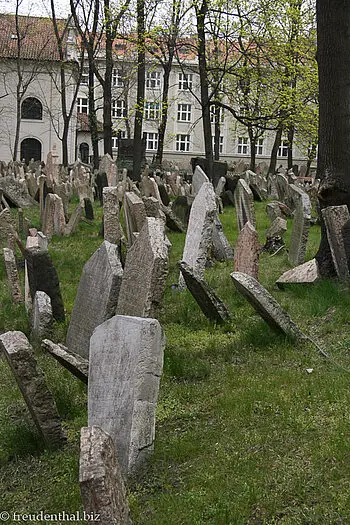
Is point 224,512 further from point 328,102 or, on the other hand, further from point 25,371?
point 328,102

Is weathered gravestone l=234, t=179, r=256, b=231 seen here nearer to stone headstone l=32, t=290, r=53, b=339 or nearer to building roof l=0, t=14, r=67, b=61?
stone headstone l=32, t=290, r=53, b=339

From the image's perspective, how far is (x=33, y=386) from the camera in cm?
437

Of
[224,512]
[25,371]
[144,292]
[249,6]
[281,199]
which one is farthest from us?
[249,6]

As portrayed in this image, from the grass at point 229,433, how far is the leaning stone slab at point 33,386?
0.13 m

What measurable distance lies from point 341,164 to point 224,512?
5.71 meters

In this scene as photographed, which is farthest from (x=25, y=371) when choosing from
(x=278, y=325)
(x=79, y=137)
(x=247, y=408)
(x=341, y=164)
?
(x=79, y=137)

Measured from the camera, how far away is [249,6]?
23.2 m

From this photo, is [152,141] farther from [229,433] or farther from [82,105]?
[229,433]

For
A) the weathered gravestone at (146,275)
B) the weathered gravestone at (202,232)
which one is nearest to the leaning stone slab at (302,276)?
the weathered gravestone at (202,232)

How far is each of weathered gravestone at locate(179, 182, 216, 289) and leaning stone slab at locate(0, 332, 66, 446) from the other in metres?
3.67

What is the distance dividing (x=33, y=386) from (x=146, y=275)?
1227 millimetres

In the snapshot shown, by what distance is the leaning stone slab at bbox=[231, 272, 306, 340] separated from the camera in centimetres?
573

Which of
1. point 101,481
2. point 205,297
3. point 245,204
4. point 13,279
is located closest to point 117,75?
point 245,204

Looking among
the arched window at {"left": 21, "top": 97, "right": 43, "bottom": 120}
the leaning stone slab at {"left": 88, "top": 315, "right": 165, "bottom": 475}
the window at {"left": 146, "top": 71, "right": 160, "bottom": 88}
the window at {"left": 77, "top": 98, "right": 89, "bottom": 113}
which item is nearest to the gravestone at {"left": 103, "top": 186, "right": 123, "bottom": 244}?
the leaning stone slab at {"left": 88, "top": 315, "right": 165, "bottom": 475}
